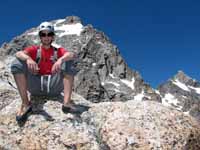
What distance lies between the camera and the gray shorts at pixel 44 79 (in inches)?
512

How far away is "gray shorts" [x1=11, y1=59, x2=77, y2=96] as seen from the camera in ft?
42.7

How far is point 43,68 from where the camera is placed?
44.9 ft

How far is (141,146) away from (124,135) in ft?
1.85

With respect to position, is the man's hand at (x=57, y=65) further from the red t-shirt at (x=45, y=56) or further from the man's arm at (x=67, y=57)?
the red t-shirt at (x=45, y=56)

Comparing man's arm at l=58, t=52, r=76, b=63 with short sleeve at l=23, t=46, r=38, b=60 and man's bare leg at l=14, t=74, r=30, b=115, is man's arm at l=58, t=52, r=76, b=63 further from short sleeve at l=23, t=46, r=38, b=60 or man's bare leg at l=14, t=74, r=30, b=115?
man's bare leg at l=14, t=74, r=30, b=115

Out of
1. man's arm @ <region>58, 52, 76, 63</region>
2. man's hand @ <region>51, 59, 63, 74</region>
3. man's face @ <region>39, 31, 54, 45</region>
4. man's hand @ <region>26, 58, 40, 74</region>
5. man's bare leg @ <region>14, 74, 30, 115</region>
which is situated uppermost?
man's face @ <region>39, 31, 54, 45</region>

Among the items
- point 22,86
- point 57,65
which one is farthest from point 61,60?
point 22,86

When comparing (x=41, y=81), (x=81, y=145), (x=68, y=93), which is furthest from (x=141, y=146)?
(x=41, y=81)

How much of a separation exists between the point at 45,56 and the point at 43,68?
0.41m

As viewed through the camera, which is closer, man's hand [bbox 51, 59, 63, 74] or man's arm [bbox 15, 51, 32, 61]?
man's arm [bbox 15, 51, 32, 61]

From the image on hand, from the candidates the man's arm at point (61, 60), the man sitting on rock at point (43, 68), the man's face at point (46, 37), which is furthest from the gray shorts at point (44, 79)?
the man's face at point (46, 37)

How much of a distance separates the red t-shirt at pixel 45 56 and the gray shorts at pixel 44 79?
22 cm

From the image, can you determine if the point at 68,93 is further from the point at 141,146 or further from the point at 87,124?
the point at 141,146

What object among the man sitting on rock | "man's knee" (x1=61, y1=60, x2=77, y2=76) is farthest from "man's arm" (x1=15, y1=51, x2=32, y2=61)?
"man's knee" (x1=61, y1=60, x2=77, y2=76)
